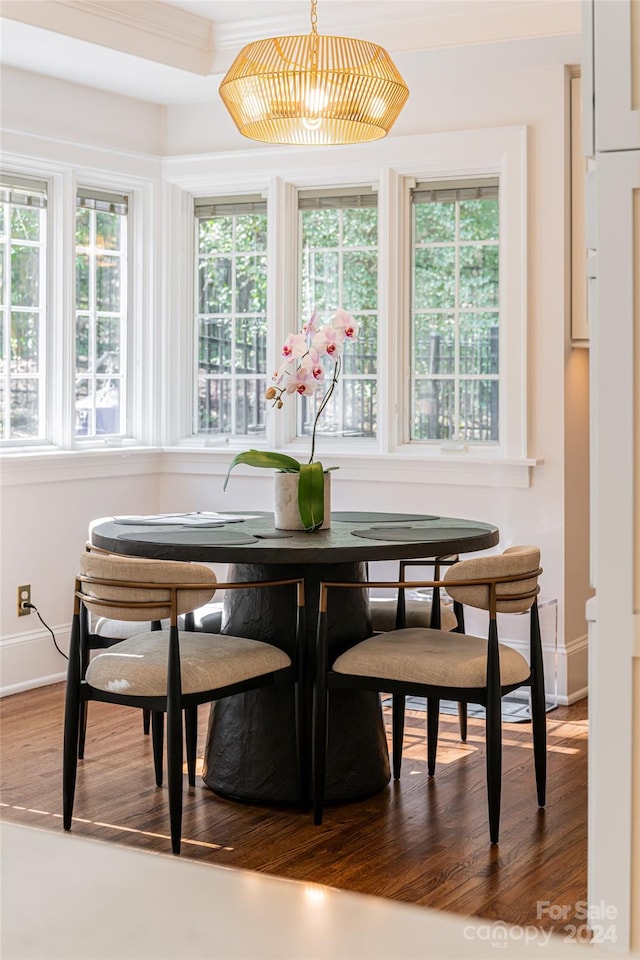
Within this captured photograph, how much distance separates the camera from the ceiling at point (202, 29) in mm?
4273

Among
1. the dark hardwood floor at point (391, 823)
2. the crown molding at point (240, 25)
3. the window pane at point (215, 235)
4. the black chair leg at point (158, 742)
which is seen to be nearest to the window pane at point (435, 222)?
the crown molding at point (240, 25)

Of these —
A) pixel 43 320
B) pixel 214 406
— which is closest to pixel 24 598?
pixel 43 320

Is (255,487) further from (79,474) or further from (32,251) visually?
(32,251)

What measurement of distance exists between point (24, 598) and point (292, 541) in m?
2.02

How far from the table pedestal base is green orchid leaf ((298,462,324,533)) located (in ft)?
0.75

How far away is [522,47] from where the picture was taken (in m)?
4.38

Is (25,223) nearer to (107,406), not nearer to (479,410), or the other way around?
(107,406)

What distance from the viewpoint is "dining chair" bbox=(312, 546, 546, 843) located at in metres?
3.01

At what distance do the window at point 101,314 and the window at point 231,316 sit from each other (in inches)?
15.8

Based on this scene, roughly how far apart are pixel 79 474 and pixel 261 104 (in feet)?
7.38

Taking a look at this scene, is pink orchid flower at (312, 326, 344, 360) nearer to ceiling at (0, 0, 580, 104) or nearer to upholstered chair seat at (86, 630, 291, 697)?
upholstered chair seat at (86, 630, 291, 697)

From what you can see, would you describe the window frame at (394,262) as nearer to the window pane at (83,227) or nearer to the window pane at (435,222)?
the window pane at (435,222)

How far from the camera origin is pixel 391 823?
127 inches

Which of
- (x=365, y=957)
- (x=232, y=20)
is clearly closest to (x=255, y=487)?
(x=232, y=20)
